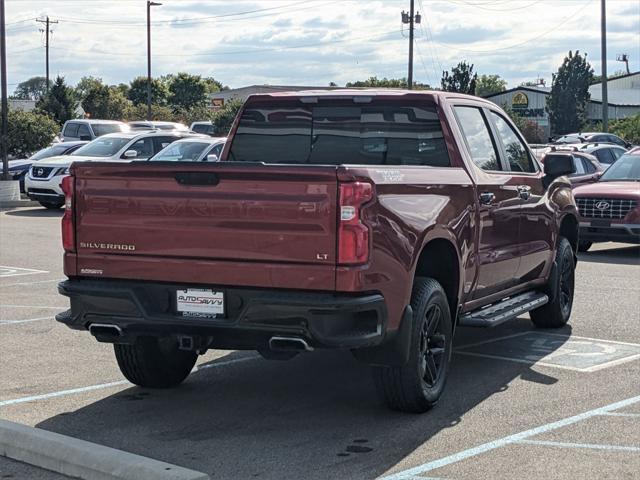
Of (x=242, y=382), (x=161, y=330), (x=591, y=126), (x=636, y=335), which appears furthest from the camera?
(x=591, y=126)

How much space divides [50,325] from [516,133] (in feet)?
15.4

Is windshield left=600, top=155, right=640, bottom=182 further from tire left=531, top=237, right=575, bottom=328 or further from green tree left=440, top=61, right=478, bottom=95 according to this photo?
green tree left=440, top=61, right=478, bottom=95

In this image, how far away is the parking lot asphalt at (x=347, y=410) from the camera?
6008mm

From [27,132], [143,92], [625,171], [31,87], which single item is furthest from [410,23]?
[31,87]

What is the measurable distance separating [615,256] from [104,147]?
527 inches

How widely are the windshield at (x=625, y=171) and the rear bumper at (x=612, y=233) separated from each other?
1568 mm

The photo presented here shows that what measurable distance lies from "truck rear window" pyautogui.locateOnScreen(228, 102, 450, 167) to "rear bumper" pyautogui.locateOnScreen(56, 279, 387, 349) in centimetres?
211

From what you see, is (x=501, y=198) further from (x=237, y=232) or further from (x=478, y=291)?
(x=237, y=232)

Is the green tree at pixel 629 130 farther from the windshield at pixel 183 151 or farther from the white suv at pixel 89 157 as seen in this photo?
the windshield at pixel 183 151

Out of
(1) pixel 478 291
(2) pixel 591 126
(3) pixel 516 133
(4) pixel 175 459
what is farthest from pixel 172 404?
(2) pixel 591 126

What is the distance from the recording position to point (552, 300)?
10.1 metres

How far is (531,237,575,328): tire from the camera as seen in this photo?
10125 mm

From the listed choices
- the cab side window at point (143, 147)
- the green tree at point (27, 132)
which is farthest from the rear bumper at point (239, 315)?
the green tree at point (27, 132)

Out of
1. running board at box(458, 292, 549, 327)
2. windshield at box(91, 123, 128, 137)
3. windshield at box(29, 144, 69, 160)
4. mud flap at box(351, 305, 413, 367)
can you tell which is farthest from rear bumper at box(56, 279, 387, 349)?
windshield at box(91, 123, 128, 137)
